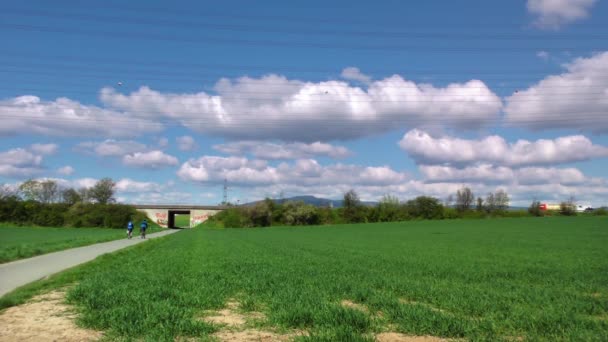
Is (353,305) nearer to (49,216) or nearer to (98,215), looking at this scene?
(98,215)

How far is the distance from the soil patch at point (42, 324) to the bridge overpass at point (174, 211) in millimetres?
125903

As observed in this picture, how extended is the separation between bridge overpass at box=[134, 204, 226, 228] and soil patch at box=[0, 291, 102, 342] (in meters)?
126

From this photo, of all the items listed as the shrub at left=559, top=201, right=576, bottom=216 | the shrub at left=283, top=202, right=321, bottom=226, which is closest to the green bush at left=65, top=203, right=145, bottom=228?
the shrub at left=283, top=202, right=321, bottom=226

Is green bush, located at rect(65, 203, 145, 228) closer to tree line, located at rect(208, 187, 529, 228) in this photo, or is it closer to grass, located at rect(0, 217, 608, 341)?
tree line, located at rect(208, 187, 529, 228)

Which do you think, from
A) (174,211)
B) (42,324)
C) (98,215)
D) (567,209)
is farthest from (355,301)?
(174,211)

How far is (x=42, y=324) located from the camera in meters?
8.66

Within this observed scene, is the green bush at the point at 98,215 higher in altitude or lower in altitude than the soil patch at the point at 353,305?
higher

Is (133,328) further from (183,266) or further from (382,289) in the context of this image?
(183,266)

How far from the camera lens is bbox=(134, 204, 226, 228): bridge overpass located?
13350 cm

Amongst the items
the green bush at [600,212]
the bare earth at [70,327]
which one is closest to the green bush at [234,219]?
the green bush at [600,212]

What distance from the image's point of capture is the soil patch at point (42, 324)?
7688 millimetres

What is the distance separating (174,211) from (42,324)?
13531 centimetres

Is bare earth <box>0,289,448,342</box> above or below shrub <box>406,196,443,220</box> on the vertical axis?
below

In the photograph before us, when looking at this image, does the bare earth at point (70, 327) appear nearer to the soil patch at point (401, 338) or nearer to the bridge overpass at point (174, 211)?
the soil patch at point (401, 338)
